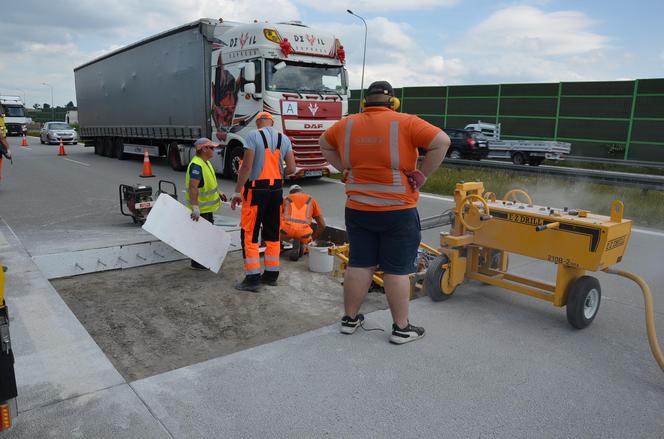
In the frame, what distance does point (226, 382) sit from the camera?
10.5ft

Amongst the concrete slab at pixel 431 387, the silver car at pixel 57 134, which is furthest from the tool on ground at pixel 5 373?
the silver car at pixel 57 134

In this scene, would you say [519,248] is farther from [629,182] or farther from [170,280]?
[629,182]

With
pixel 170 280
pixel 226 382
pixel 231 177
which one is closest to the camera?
pixel 226 382

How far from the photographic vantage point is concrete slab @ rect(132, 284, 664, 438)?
2814mm

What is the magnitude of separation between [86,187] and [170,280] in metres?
8.35

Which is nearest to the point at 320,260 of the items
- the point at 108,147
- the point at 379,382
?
the point at 379,382

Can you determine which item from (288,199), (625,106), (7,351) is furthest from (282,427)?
(625,106)

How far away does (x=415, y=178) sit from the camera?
3.72 meters

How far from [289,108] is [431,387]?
9.92m

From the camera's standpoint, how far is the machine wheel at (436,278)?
15.4ft

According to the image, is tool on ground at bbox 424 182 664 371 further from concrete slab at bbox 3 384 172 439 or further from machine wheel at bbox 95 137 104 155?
machine wheel at bbox 95 137 104 155

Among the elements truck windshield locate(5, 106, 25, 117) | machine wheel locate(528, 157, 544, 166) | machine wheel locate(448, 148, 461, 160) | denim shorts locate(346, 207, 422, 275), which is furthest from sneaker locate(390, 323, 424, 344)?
truck windshield locate(5, 106, 25, 117)

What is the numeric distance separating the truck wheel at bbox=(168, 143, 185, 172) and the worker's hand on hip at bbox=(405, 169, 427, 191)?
14.0 meters

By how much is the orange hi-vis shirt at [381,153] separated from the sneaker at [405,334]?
879 mm
